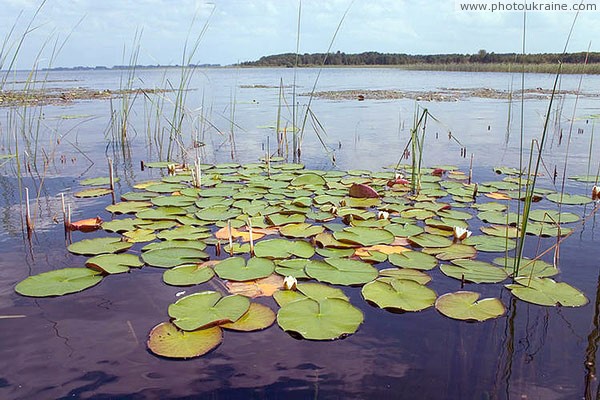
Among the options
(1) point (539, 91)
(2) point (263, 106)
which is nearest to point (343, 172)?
(2) point (263, 106)

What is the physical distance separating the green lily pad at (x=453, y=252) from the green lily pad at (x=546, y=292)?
362 mm

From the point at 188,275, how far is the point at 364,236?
1.10m

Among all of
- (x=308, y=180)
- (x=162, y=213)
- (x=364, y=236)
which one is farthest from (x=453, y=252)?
(x=162, y=213)

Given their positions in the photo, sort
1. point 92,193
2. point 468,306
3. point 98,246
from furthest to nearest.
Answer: point 92,193, point 98,246, point 468,306

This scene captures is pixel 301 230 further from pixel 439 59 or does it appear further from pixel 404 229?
pixel 439 59

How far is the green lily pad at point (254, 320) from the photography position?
181 cm

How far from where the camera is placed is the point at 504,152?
5727 mm

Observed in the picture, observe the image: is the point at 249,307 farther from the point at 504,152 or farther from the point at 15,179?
the point at 504,152

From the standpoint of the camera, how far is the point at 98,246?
8.67 feet

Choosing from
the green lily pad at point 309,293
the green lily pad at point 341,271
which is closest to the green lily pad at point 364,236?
the green lily pad at point 341,271

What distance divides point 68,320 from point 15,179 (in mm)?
3296

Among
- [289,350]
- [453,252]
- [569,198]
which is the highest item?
[569,198]

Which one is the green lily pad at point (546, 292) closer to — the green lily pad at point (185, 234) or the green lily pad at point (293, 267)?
the green lily pad at point (293, 267)

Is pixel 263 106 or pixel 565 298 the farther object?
pixel 263 106
